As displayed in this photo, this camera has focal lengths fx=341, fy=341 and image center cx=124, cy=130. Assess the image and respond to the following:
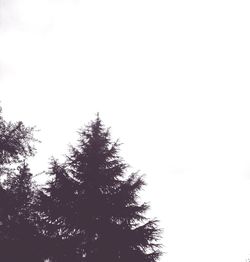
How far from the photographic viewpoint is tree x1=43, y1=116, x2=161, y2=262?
12500 millimetres

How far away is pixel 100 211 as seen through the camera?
1320 centimetres

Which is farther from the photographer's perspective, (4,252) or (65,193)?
(65,193)

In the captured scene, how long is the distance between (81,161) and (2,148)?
3.58 meters

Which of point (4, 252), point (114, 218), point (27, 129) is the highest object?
point (27, 129)

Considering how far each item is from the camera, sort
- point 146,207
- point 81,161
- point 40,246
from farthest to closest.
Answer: point 81,161, point 146,207, point 40,246

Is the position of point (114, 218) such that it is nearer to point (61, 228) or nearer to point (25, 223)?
point (61, 228)

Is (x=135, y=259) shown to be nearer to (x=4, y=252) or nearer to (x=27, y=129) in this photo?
(x=4, y=252)

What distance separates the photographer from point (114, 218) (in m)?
13.4

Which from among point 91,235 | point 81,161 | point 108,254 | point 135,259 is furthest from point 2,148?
point 135,259

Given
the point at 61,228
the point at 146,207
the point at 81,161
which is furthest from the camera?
the point at 81,161

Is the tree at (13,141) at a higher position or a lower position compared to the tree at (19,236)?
higher

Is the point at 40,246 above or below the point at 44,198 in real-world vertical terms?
Answer: below

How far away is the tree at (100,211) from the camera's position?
1250 cm

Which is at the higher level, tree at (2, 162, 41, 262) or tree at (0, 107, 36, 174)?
tree at (0, 107, 36, 174)
